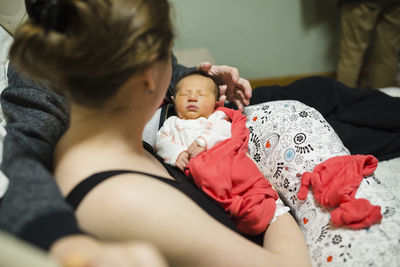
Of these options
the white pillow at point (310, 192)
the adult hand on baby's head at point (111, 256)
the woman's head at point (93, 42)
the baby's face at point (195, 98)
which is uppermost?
the woman's head at point (93, 42)

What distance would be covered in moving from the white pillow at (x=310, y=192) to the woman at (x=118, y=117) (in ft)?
0.65

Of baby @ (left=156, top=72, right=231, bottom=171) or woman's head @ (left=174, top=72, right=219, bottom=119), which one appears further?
woman's head @ (left=174, top=72, right=219, bottom=119)

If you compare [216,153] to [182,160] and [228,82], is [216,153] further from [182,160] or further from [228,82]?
[228,82]

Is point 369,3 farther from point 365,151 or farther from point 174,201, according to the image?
point 174,201

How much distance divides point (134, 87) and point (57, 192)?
240 millimetres

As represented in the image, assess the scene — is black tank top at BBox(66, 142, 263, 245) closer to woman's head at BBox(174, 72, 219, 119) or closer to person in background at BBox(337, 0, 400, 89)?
woman's head at BBox(174, 72, 219, 119)

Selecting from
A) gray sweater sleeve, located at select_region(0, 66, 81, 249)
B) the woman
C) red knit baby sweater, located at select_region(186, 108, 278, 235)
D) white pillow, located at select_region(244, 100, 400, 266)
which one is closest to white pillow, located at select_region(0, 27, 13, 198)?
gray sweater sleeve, located at select_region(0, 66, 81, 249)

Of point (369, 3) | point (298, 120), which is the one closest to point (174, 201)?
point (298, 120)

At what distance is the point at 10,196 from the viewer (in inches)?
20.4

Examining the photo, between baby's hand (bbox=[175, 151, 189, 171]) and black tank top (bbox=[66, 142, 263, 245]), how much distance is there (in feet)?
0.05

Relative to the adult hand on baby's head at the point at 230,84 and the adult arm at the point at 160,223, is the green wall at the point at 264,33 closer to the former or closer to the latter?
the adult hand on baby's head at the point at 230,84

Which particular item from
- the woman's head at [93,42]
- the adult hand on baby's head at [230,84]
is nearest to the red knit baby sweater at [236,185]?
the adult hand on baby's head at [230,84]

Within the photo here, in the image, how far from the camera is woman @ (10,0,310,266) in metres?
0.50

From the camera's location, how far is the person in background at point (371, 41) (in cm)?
196
